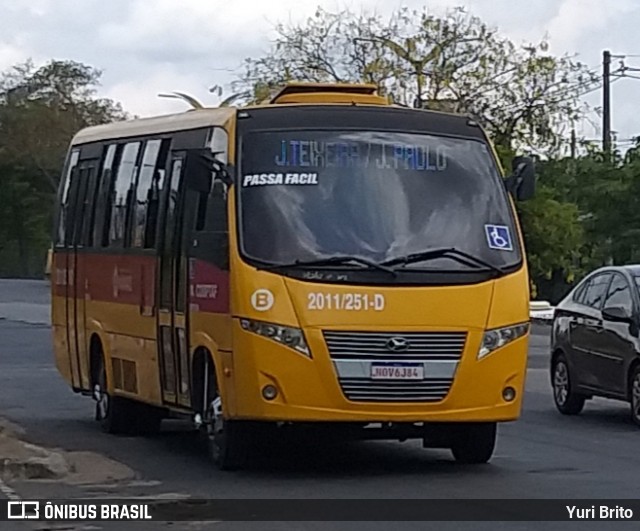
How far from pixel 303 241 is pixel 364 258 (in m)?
0.47

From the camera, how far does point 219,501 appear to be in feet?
38.9

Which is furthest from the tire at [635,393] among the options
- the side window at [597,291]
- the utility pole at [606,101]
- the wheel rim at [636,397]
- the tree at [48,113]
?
the tree at [48,113]

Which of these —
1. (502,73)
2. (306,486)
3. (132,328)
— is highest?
(502,73)

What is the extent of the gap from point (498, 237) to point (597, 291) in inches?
231

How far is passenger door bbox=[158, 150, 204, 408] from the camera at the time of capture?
14.5 meters

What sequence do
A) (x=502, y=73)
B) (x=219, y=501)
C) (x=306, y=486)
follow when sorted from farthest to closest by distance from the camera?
(x=502, y=73) → (x=306, y=486) → (x=219, y=501)

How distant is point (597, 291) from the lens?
19.4 metres

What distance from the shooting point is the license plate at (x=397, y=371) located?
13.0 metres

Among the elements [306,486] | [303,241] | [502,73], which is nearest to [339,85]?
[303,241]

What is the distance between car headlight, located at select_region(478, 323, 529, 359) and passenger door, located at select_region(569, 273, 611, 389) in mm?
5468

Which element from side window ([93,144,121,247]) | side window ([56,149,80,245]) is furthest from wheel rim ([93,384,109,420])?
side window ([56,149,80,245])

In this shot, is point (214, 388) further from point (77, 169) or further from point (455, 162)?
point (77, 169)

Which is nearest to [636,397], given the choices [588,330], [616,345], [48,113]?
[616,345]

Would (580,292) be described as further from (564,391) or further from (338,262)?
(338,262)
